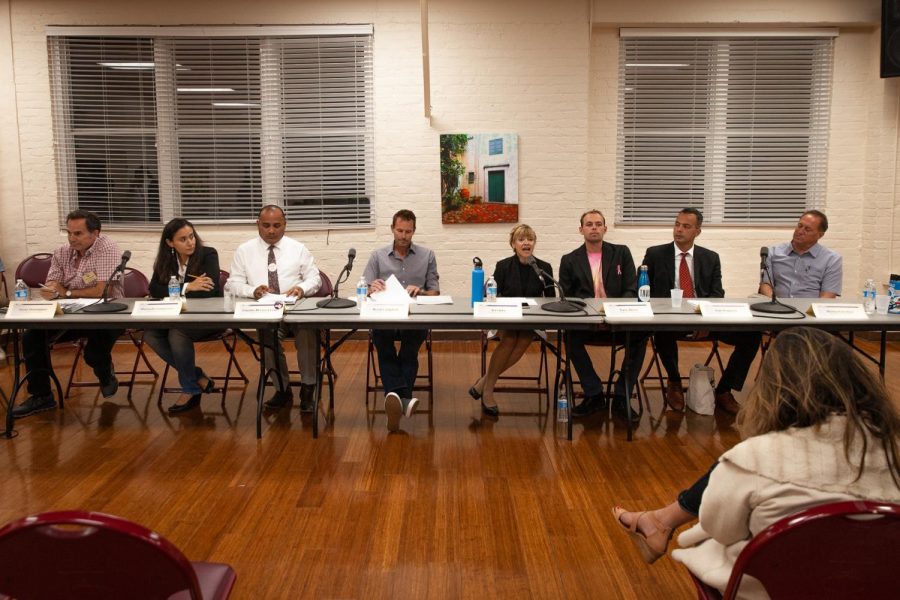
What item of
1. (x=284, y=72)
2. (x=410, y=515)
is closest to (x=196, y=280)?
(x=410, y=515)

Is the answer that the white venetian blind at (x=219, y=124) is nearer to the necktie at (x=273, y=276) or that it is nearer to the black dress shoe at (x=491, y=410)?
the necktie at (x=273, y=276)

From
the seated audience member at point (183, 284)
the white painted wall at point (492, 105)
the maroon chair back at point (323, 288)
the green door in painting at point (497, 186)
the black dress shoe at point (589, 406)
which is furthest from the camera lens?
the green door in painting at point (497, 186)

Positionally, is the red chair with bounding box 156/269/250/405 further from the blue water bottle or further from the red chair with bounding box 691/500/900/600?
the red chair with bounding box 691/500/900/600

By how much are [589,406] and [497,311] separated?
980mm

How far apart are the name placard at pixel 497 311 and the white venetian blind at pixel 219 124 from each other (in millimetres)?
2927

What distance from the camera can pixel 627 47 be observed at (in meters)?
6.33

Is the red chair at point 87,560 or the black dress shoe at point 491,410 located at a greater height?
the red chair at point 87,560

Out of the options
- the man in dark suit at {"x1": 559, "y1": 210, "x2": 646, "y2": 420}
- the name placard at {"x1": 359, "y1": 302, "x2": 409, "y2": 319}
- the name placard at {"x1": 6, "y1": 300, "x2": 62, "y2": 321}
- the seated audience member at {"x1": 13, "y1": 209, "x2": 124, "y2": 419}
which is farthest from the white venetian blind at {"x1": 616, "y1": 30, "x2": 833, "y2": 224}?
the name placard at {"x1": 6, "y1": 300, "x2": 62, "y2": 321}

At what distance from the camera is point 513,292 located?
4449 mm

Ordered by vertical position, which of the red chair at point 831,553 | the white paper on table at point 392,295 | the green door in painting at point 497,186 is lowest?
the red chair at point 831,553

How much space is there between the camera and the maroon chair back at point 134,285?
4852mm

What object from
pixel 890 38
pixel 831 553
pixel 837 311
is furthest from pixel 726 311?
pixel 890 38

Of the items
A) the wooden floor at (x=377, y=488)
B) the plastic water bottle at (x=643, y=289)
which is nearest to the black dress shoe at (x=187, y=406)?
the wooden floor at (x=377, y=488)

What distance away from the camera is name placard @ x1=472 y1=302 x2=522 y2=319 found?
11.9ft
